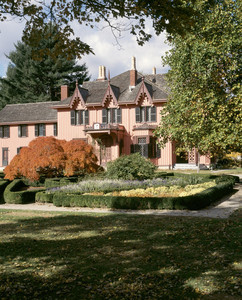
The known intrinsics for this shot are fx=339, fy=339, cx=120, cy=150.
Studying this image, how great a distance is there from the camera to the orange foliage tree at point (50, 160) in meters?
20.1

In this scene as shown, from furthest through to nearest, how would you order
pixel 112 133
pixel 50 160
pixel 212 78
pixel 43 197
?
pixel 112 133
pixel 50 160
pixel 212 78
pixel 43 197

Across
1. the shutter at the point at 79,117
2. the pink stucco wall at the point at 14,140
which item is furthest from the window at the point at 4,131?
the shutter at the point at 79,117

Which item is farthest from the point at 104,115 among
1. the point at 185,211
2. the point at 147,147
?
the point at 185,211

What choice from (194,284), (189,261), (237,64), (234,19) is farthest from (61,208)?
(234,19)

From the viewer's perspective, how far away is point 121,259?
6809mm

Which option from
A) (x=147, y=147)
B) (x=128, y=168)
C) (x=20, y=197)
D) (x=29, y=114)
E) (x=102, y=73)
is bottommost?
(x=20, y=197)

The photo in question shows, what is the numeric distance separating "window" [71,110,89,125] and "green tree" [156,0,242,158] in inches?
763

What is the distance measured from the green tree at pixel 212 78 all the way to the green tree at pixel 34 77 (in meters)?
35.0

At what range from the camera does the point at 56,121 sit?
40.6 metres

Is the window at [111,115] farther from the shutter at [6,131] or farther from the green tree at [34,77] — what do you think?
the green tree at [34,77]

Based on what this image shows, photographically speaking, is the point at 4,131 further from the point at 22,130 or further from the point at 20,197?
the point at 20,197

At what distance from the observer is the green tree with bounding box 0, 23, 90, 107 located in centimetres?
5272

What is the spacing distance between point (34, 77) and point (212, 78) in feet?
130

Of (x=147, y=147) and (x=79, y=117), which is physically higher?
(x=79, y=117)
